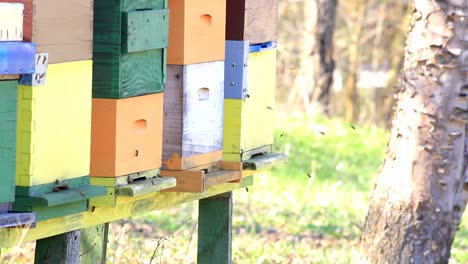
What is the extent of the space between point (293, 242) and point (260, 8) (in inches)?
136

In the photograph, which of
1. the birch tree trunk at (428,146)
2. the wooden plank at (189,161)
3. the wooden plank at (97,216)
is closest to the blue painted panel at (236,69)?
the wooden plank at (189,161)

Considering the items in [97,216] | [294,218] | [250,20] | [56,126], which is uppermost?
[250,20]

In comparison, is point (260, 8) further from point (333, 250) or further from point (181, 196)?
point (333, 250)

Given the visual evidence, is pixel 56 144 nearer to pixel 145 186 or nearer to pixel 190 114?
pixel 145 186

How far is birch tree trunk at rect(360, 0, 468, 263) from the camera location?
5359mm

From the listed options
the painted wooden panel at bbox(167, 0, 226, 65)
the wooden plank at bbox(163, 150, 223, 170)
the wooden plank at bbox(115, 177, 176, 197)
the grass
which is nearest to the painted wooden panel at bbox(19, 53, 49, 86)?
the wooden plank at bbox(115, 177, 176, 197)

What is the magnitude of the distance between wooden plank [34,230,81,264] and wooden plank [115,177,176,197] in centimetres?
54

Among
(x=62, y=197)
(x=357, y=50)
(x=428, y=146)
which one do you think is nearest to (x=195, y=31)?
(x=62, y=197)

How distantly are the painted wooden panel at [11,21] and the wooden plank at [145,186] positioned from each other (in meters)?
0.89

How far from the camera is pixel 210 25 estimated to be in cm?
474

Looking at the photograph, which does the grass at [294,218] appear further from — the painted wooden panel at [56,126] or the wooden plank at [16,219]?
the wooden plank at [16,219]

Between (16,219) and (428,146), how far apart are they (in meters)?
2.62

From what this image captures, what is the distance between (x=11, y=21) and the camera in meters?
3.42

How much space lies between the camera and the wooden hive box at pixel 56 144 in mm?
3627
